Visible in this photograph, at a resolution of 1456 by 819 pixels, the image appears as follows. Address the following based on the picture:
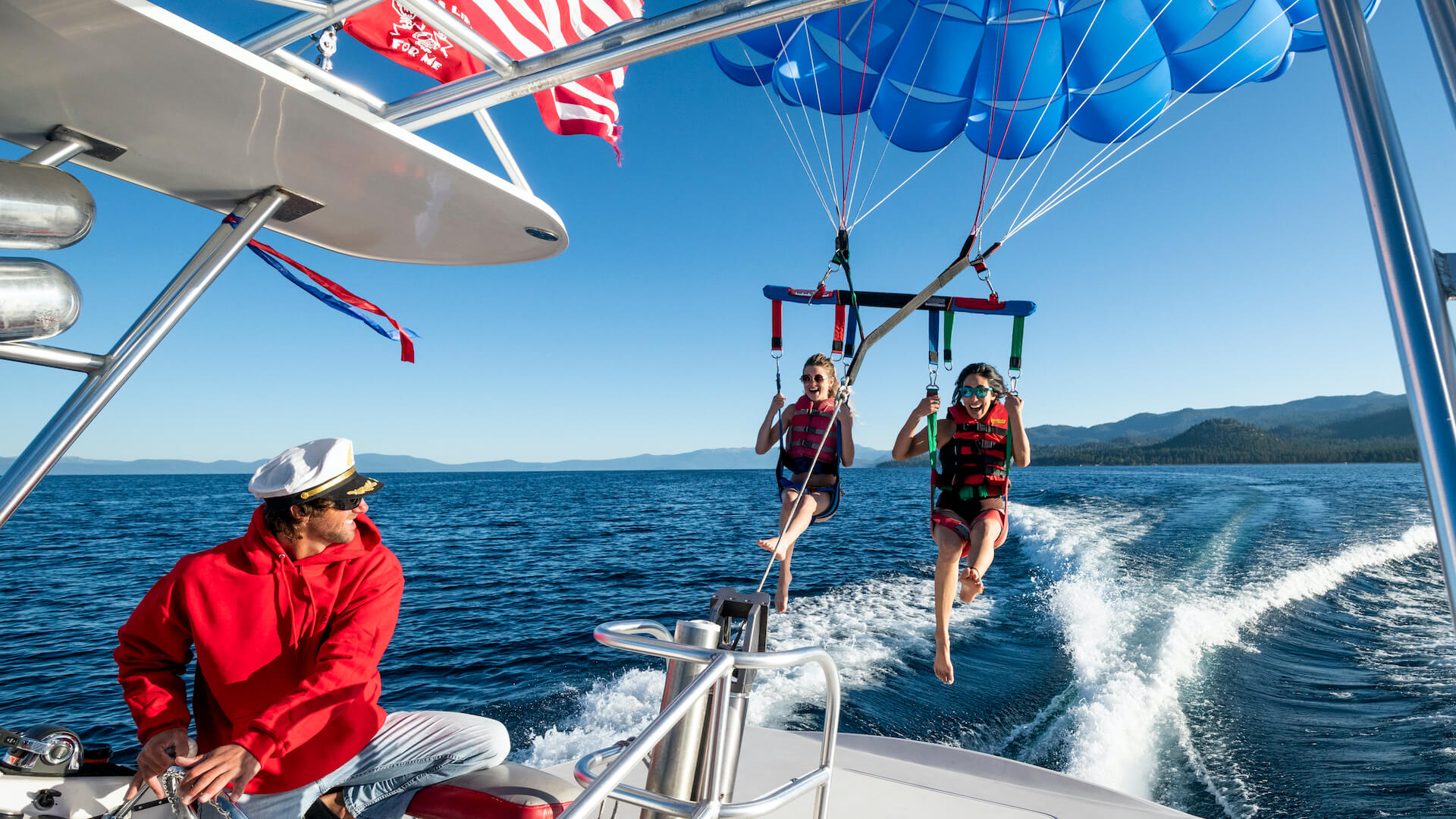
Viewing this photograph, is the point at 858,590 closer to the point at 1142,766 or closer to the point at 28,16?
the point at 1142,766

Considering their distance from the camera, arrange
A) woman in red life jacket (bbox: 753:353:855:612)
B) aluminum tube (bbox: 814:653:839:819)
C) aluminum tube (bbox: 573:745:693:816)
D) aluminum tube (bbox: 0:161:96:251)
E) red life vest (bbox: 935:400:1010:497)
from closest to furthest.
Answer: aluminum tube (bbox: 0:161:96:251) < aluminum tube (bbox: 573:745:693:816) < aluminum tube (bbox: 814:653:839:819) < red life vest (bbox: 935:400:1010:497) < woman in red life jacket (bbox: 753:353:855:612)

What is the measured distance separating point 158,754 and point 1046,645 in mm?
9575

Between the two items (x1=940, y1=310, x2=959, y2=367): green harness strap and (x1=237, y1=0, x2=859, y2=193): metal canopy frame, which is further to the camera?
(x1=940, y1=310, x2=959, y2=367): green harness strap

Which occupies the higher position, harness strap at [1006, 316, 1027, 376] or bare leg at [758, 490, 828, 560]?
harness strap at [1006, 316, 1027, 376]

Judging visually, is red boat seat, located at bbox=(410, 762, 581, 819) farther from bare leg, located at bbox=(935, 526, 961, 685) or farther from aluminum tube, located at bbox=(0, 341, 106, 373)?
bare leg, located at bbox=(935, 526, 961, 685)

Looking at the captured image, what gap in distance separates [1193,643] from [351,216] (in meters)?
10.3

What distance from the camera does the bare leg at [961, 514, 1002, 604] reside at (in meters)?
4.02

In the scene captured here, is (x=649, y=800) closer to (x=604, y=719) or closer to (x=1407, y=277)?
(x=1407, y=277)

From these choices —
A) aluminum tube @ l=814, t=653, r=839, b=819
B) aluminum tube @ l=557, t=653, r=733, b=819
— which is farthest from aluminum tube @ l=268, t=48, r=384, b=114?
aluminum tube @ l=814, t=653, r=839, b=819

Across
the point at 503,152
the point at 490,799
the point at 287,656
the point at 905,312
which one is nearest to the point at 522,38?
the point at 503,152

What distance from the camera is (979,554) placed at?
406 centimetres

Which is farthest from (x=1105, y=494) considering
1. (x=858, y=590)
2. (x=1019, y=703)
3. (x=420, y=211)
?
(x=420, y=211)

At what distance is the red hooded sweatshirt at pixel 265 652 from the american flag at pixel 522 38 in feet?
7.74

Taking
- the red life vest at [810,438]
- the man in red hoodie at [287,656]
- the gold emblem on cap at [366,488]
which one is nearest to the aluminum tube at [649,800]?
the man in red hoodie at [287,656]
